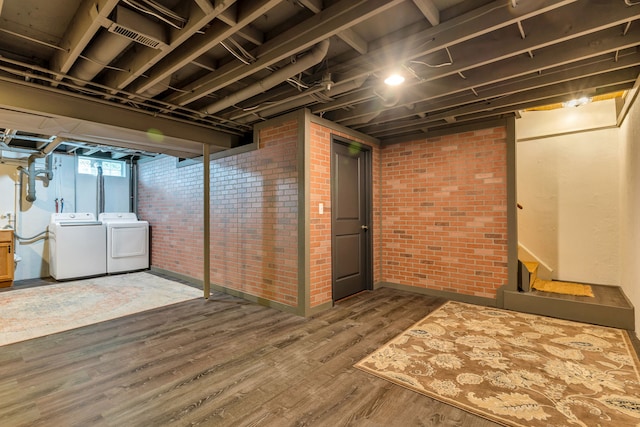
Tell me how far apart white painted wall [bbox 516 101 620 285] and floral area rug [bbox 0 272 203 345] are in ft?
17.5

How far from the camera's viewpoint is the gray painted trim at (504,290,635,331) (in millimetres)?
3182

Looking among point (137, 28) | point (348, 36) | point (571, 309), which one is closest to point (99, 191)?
point (137, 28)

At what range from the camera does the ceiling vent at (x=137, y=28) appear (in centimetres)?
196

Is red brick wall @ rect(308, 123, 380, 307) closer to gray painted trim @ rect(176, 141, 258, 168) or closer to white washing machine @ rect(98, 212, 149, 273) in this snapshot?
gray painted trim @ rect(176, 141, 258, 168)

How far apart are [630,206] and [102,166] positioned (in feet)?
29.6

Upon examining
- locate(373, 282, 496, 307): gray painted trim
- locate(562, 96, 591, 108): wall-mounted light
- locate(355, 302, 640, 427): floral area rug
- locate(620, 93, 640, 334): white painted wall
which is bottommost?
locate(355, 302, 640, 427): floral area rug

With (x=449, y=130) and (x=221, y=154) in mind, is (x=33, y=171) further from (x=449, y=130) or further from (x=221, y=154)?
(x=449, y=130)

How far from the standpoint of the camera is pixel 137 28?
2031 mm

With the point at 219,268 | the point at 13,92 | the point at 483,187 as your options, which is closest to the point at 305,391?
the point at 219,268

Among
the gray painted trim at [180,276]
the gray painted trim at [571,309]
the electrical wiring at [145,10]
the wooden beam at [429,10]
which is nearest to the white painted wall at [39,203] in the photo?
the gray painted trim at [180,276]

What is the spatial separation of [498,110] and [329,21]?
272 cm

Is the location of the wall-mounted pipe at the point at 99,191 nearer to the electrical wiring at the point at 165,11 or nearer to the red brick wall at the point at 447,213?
the electrical wiring at the point at 165,11

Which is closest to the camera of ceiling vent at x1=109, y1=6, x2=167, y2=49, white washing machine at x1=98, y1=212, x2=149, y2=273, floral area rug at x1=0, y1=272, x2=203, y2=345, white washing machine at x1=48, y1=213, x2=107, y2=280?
ceiling vent at x1=109, y1=6, x2=167, y2=49

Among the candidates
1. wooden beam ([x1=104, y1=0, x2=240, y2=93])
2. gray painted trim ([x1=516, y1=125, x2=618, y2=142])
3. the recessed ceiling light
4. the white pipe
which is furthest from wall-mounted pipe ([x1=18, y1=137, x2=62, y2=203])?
gray painted trim ([x1=516, y1=125, x2=618, y2=142])
